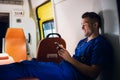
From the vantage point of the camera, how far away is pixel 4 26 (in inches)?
204

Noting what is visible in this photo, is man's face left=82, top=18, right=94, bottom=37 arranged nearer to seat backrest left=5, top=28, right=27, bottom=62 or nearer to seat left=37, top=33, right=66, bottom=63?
seat left=37, top=33, right=66, bottom=63

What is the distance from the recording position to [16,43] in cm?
333

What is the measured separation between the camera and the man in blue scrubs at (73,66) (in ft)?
5.13

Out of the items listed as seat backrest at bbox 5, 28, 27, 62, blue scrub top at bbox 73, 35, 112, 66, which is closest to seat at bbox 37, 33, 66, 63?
blue scrub top at bbox 73, 35, 112, 66

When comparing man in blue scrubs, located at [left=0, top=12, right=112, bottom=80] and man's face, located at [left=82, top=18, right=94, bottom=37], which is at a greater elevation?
man's face, located at [left=82, top=18, right=94, bottom=37]

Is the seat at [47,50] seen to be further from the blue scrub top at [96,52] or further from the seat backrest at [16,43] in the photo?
the seat backrest at [16,43]

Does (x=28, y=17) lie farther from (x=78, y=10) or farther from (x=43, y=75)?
(x=43, y=75)

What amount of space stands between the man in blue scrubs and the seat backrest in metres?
1.58

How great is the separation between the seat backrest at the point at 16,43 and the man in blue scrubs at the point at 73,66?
1.58m

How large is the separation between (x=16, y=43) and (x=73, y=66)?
1.84 metres

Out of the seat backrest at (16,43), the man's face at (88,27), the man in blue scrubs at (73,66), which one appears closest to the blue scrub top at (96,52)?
the man in blue scrubs at (73,66)

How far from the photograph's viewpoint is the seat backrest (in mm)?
3271

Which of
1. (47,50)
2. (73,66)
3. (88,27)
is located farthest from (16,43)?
(73,66)

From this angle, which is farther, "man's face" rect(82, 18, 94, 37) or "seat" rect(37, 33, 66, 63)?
"seat" rect(37, 33, 66, 63)
